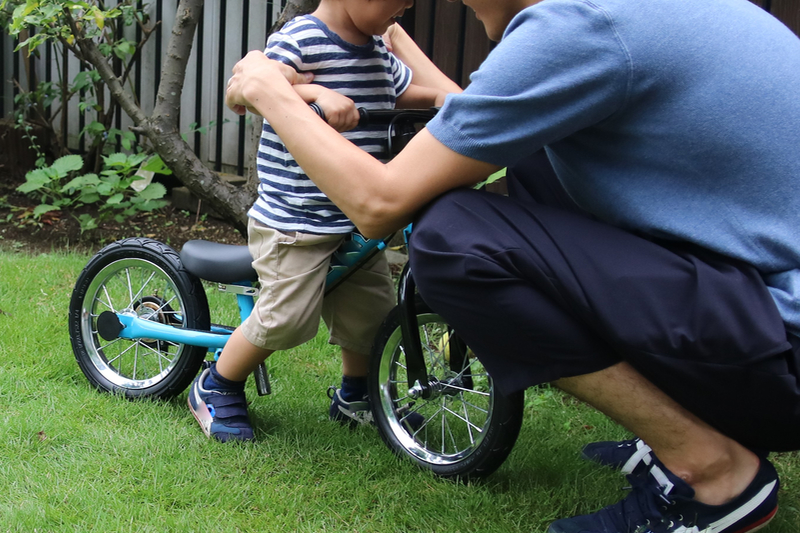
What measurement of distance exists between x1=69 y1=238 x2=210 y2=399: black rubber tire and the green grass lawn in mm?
84

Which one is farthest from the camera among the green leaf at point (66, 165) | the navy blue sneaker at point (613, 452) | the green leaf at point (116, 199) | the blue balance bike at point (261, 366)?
the green leaf at point (66, 165)

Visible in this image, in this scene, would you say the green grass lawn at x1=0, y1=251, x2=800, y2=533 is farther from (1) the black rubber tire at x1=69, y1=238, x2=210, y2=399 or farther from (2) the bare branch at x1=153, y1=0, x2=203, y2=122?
(2) the bare branch at x1=153, y1=0, x2=203, y2=122

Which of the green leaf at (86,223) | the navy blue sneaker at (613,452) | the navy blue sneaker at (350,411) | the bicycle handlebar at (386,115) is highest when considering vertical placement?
the bicycle handlebar at (386,115)

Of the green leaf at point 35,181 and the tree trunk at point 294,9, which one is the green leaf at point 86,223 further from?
the tree trunk at point 294,9

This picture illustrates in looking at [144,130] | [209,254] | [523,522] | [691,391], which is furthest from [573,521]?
[144,130]

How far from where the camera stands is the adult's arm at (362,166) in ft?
5.21

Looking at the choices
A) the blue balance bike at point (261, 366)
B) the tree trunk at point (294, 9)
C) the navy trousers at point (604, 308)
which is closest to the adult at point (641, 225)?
the navy trousers at point (604, 308)

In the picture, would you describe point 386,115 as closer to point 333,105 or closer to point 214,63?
point 333,105

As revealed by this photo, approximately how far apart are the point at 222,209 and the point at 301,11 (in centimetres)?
104

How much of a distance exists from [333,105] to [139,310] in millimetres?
1176

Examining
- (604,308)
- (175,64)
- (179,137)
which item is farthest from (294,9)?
(604,308)

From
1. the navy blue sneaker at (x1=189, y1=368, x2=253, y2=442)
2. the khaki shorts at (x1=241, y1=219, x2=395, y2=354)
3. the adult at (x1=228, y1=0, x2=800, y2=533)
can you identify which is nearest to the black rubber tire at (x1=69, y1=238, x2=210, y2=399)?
the navy blue sneaker at (x1=189, y1=368, x2=253, y2=442)

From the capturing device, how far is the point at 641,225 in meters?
1.58

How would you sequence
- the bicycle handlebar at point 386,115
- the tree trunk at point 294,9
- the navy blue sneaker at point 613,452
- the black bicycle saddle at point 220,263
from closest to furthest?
the bicycle handlebar at point 386,115, the navy blue sneaker at point 613,452, the black bicycle saddle at point 220,263, the tree trunk at point 294,9
